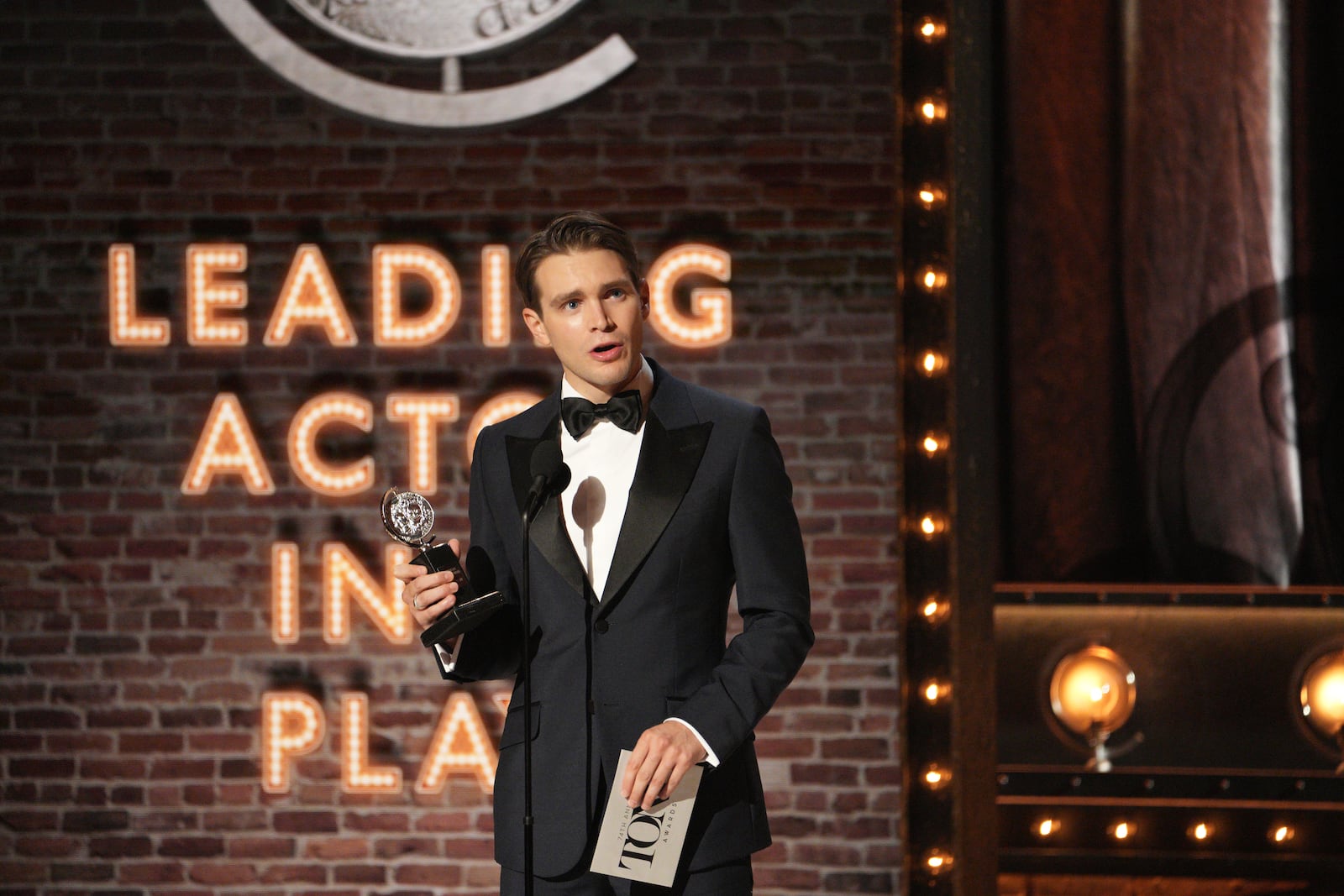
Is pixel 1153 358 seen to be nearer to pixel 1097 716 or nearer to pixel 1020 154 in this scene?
pixel 1020 154

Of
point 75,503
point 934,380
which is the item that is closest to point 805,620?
point 934,380

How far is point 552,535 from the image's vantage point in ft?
4.98

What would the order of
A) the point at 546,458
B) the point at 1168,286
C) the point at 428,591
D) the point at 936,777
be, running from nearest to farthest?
1. the point at 428,591
2. the point at 546,458
3. the point at 936,777
4. the point at 1168,286

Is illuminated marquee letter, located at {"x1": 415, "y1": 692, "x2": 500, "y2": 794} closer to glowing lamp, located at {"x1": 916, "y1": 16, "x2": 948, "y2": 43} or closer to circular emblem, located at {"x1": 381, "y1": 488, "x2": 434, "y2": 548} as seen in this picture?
circular emblem, located at {"x1": 381, "y1": 488, "x2": 434, "y2": 548}

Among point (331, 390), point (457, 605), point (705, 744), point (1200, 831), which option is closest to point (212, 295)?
point (331, 390)

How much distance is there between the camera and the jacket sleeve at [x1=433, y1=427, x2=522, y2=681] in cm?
157

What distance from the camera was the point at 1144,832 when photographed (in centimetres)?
289

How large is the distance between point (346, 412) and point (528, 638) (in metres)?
2.20

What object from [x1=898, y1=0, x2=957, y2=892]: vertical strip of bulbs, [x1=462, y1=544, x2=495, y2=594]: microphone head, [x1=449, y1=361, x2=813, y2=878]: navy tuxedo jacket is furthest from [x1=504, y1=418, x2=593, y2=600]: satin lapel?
[x1=898, y1=0, x2=957, y2=892]: vertical strip of bulbs

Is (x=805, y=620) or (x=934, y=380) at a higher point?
(x=934, y=380)

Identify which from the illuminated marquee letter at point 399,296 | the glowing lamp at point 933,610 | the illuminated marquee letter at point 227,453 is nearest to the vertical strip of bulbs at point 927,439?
the glowing lamp at point 933,610

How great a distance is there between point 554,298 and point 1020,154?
6.44ft

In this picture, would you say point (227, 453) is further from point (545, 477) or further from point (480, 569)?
point (545, 477)

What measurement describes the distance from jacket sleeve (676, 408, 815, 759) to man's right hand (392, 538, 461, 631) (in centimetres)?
33
